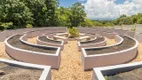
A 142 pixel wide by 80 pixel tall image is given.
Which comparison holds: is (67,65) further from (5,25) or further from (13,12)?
(13,12)

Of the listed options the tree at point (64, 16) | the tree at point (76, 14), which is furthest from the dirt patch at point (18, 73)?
the tree at point (76, 14)

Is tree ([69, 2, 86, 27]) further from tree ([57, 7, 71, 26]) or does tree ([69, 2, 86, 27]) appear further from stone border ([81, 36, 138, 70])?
stone border ([81, 36, 138, 70])

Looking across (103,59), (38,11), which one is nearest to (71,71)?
(103,59)

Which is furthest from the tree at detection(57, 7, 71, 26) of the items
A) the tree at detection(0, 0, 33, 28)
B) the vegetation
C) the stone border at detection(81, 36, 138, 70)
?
the stone border at detection(81, 36, 138, 70)

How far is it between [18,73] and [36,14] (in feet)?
82.4

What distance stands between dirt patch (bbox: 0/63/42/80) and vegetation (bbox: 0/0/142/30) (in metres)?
17.4

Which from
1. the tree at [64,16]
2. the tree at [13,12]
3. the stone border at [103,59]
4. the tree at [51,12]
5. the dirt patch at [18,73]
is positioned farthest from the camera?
the tree at [64,16]

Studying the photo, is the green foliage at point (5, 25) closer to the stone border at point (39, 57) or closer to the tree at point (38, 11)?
the tree at point (38, 11)

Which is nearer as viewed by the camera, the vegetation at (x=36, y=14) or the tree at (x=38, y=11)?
the vegetation at (x=36, y=14)

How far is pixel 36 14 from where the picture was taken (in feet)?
99.2

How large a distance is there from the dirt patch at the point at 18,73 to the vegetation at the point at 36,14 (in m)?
17.4

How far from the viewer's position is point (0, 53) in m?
12.0

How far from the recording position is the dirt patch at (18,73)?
6031 mm

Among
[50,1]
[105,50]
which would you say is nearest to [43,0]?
[50,1]
